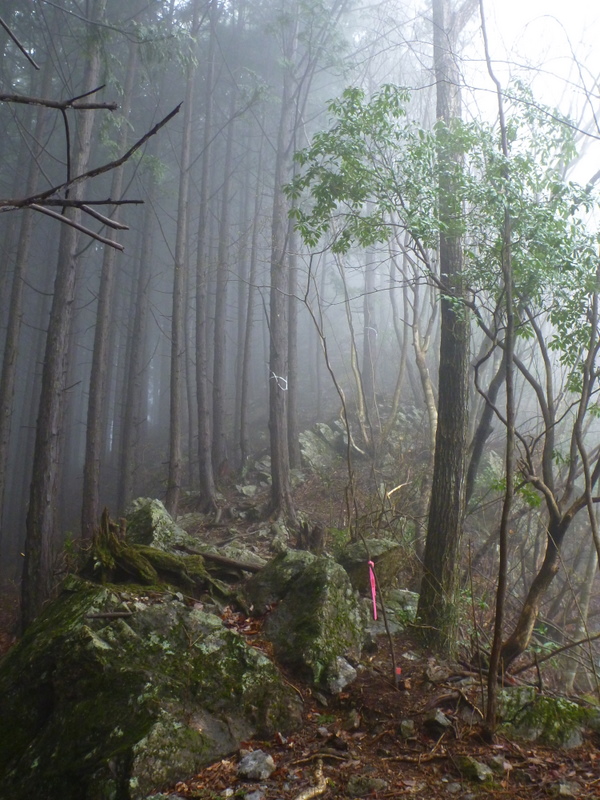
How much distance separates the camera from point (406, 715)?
3.90 meters

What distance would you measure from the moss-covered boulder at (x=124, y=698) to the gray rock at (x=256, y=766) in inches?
6.6

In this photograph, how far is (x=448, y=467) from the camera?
228 inches

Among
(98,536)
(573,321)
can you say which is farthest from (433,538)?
Answer: (98,536)

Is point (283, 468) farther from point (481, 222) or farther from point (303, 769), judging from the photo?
point (303, 769)

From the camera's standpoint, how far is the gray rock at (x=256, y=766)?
327 centimetres

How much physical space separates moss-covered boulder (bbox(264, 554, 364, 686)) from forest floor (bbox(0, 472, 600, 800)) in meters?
0.18

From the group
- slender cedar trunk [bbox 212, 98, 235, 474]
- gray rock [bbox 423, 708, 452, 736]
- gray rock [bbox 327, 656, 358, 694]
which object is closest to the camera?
gray rock [bbox 423, 708, 452, 736]

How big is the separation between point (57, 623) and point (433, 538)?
3.48 m

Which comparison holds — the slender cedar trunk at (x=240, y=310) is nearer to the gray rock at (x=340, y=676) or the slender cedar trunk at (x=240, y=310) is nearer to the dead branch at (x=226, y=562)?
the dead branch at (x=226, y=562)

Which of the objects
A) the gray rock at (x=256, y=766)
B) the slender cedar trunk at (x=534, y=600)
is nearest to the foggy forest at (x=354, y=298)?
the slender cedar trunk at (x=534, y=600)

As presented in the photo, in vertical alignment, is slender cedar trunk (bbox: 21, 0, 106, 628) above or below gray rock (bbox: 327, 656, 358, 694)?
above

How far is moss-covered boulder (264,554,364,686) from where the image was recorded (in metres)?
4.48

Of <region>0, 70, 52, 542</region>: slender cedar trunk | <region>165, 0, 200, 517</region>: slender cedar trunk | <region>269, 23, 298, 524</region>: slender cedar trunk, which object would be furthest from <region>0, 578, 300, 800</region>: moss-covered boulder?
<region>0, 70, 52, 542</region>: slender cedar trunk

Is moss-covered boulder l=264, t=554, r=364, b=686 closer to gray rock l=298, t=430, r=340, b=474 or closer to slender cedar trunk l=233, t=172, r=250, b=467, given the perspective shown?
gray rock l=298, t=430, r=340, b=474
